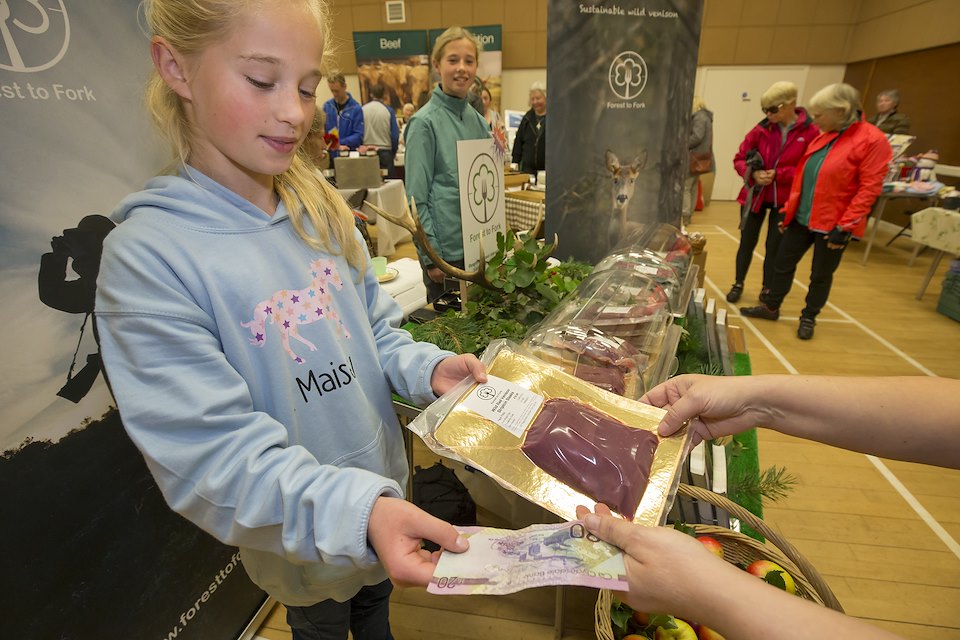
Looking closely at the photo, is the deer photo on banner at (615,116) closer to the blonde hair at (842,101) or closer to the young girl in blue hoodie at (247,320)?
the blonde hair at (842,101)

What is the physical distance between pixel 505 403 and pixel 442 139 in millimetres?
1848

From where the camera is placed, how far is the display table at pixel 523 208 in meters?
3.98

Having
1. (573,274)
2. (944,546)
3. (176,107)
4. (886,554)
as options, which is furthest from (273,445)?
(944,546)

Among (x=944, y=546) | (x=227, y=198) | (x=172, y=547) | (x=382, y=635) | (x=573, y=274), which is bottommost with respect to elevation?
(x=944, y=546)

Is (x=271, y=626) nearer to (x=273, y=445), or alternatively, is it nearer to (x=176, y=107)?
(x=273, y=445)

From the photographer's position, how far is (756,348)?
148 inches

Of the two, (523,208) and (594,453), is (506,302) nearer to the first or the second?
(594,453)

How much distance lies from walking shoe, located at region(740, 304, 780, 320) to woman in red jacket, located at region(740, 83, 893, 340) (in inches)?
11.2

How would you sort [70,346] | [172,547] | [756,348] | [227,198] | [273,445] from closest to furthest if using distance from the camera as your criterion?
[273,445]
[227,198]
[70,346]
[172,547]
[756,348]

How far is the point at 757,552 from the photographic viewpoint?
144cm

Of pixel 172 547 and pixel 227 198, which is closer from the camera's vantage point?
pixel 227 198

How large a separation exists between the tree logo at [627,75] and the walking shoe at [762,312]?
2657mm

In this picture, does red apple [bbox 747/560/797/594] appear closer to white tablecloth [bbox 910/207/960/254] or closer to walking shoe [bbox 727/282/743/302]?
walking shoe [bbox 727/282/743/302]

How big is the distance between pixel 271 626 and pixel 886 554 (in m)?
2.54
